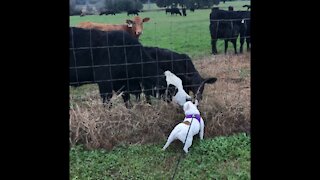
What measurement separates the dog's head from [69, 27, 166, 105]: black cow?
0.49m

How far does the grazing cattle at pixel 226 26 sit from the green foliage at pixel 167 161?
10.2 ft

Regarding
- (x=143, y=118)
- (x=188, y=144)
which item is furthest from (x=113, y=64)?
(x=188, y=144)

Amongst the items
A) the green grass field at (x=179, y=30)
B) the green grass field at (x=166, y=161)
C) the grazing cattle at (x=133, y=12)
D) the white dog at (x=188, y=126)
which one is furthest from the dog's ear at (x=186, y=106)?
the grazing cattle at (x=133, y=12)

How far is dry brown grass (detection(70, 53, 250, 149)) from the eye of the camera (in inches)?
151

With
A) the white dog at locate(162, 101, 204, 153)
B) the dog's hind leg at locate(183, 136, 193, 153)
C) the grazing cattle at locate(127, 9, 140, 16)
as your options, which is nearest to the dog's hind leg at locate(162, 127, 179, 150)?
the white dog at locate(162, 101, 204, 153)

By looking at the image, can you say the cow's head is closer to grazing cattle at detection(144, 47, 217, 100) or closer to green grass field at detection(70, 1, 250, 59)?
green grass field at detection(70, 1, 250, 59)

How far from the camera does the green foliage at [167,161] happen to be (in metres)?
3.29

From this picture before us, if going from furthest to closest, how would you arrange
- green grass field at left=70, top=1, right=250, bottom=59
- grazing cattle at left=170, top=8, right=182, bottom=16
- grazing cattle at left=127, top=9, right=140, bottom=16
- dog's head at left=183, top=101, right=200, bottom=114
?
grazing cattle at left=127, top=9, right=140, bottom=16 → grazing cattle at left=170, top=8, right=182, bottom=16 → green grass field at left=70, top=1, right=250, bottom=59 → dog's head at left=183, top=101, right=200, bottom=114
